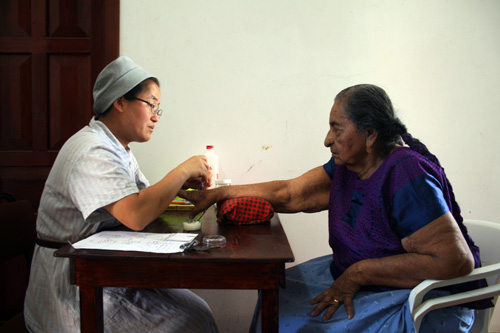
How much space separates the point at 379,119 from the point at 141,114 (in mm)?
919

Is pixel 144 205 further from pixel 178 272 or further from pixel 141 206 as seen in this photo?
pixel 178 272

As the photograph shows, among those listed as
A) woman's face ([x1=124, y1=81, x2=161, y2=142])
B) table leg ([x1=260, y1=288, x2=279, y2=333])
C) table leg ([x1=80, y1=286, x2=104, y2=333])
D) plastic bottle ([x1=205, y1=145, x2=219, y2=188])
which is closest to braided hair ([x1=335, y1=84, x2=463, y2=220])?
table leg ([x1=260, y1=288, x2=279, y2=333])

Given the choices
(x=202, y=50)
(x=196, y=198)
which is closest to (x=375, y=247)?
(x=196, y=198)

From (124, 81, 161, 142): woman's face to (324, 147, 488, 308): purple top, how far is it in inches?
34.0

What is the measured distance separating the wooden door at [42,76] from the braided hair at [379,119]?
1.45 meters

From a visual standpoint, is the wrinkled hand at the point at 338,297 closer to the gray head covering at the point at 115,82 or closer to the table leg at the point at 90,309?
the table leg at the point at 90,309

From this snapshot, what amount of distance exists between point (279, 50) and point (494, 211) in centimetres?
162

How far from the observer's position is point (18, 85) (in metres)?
2.18

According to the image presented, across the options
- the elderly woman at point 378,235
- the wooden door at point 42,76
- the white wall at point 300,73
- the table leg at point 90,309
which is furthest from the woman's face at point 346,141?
the wooden door at point 42,76

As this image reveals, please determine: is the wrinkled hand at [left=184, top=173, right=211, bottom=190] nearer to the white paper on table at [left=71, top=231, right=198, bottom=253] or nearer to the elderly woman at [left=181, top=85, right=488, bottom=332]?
the elderly woman at [left=181, top=85, right=488, bottom=332]

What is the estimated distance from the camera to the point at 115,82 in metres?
1.43

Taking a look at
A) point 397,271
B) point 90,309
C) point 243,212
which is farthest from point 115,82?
point 397,271

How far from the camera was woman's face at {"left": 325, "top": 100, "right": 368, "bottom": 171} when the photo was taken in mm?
1365

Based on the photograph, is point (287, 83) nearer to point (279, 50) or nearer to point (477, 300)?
point (279, 50)
